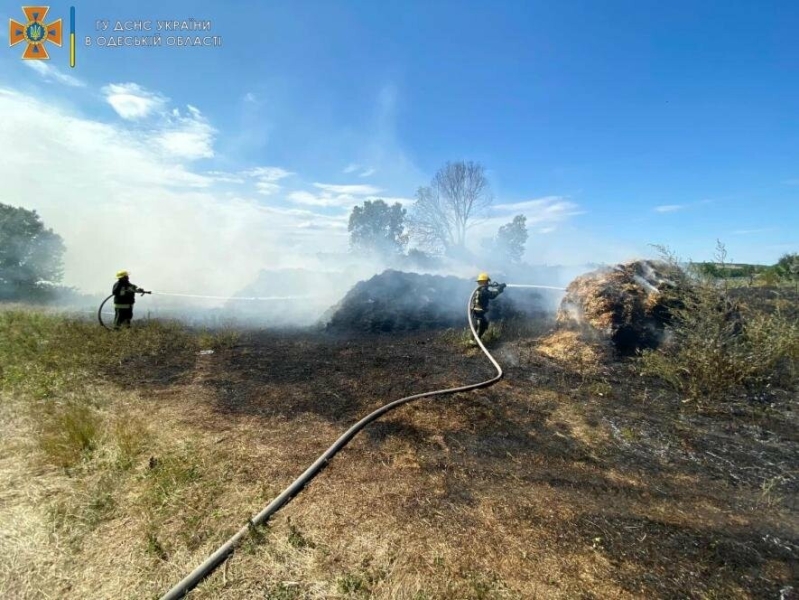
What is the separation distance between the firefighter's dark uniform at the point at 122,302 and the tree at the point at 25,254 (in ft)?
47.4

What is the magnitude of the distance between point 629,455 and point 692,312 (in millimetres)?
3470

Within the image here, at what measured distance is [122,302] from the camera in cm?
988

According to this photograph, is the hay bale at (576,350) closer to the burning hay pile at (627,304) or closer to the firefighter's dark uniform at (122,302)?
the burning hay pile at (627,304)

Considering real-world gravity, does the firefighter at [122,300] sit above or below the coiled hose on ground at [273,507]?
above

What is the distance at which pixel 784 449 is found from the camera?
395cm

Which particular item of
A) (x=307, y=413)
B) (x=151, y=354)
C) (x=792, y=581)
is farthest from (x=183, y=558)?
(x=151, y=354)

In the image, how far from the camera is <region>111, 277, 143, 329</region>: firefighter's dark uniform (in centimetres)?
983

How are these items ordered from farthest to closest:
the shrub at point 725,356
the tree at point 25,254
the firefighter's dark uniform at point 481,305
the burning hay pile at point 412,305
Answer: the tree at point 25,254, the burning hay pile at point 412,305, the firefighter's dark uniform at point 481,305, the shrub at point 725,356

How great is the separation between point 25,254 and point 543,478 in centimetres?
2643

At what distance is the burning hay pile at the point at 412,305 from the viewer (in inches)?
442

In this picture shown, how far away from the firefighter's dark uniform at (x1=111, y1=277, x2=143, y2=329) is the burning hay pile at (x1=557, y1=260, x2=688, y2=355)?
443 inches

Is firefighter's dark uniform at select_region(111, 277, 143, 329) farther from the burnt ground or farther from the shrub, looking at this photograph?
the shrub

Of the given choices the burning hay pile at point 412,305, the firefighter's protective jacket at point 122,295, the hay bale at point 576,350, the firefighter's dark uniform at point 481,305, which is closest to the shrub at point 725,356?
the hay bale at point 576,350

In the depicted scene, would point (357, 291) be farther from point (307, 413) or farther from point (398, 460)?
point (398, 460)
